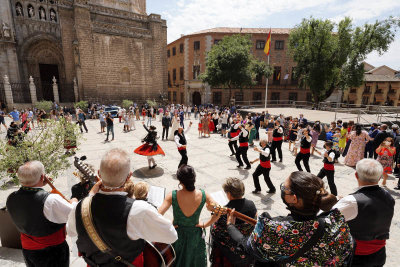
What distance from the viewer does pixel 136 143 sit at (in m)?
11.8

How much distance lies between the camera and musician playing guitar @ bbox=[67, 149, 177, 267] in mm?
1690

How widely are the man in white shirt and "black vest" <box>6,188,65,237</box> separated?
309 centimetres

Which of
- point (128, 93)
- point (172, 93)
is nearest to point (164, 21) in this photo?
point (128, 93)

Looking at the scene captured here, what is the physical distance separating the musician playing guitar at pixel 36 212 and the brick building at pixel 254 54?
33.5 m

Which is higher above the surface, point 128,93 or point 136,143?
point 128,93

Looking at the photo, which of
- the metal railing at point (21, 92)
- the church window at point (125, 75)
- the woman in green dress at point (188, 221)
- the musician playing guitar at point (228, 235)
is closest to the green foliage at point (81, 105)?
the metal railing at point (21, 92)

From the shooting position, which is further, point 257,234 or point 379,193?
point 379,193

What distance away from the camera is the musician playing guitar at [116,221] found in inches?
66.6

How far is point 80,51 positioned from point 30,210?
27.4 metres

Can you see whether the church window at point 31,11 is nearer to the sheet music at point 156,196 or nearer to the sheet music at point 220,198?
the sheet music at point 156,196

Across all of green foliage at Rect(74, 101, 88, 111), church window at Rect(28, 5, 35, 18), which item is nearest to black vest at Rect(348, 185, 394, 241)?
Answer: green foliage at Rect(74, 101, 88, 111)

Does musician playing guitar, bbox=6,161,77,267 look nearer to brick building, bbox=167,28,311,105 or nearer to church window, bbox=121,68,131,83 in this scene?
church window, bbox=121,68,131,83

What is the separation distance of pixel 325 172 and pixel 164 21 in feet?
98.6

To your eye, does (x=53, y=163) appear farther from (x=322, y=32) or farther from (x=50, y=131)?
(x=322, y=32)
